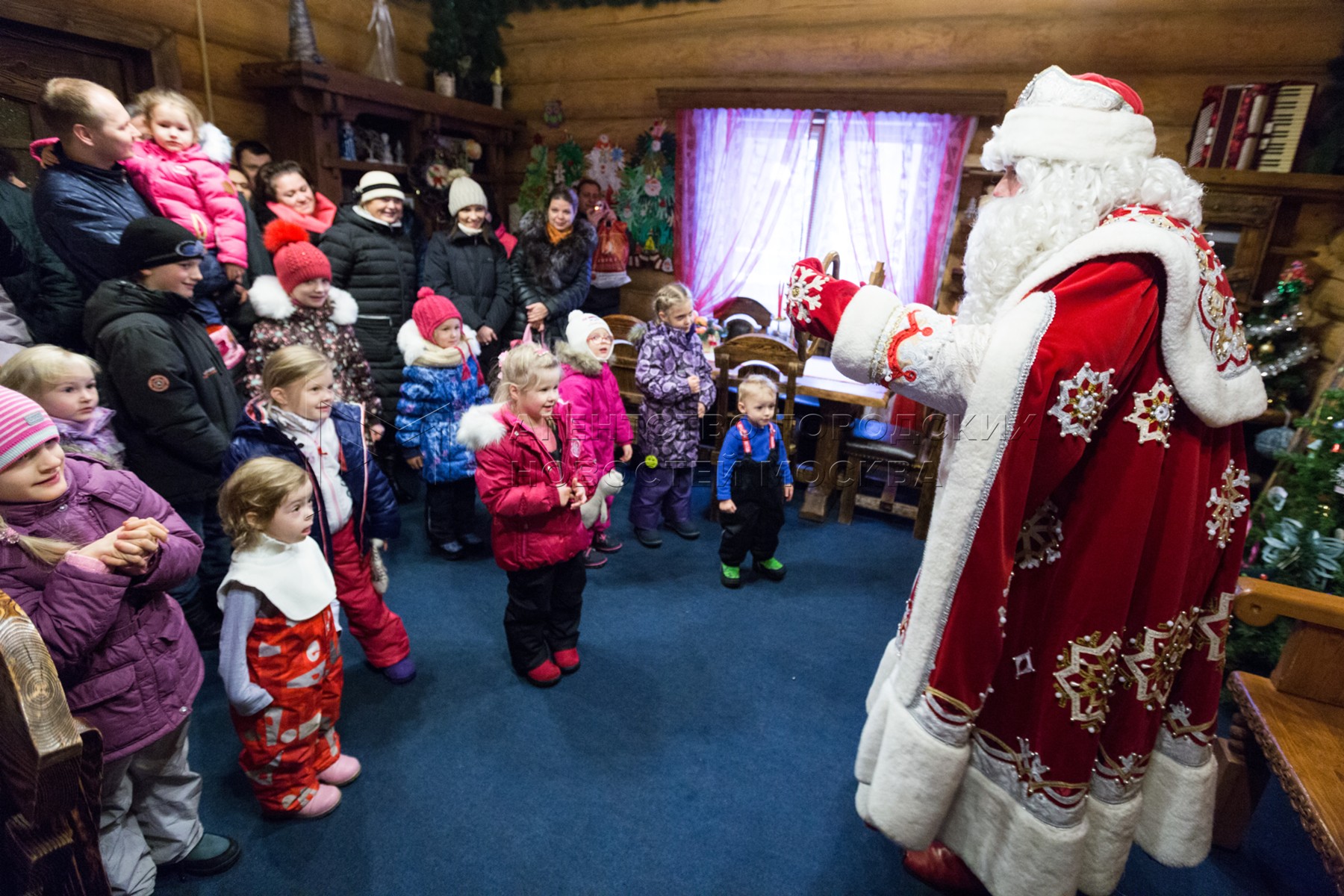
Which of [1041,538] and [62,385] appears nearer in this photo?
[1041,538]

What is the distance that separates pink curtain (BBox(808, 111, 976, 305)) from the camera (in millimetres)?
4238

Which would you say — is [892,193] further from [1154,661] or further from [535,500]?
[1154,661]

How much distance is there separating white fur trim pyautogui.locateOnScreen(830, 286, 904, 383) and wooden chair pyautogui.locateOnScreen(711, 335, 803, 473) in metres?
2.15

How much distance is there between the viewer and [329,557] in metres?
2.02

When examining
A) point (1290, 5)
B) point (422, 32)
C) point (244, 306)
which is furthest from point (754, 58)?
point (244, 306)

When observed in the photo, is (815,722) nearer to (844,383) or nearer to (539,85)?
(844,383)

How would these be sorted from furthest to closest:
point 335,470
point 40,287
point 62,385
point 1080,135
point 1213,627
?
point 40,287 → point 335,470 → point 62,385 → point 1213,627 → point 1080,135

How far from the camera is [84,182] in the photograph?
213 centimetres

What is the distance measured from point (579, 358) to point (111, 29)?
2659 millimetres

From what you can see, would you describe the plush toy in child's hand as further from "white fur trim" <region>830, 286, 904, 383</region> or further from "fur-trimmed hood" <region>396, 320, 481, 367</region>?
"white fur trim" <region>830, 286, 904, 383</region>

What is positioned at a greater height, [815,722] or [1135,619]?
[1135,619]

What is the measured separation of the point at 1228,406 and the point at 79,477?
211 centimetres

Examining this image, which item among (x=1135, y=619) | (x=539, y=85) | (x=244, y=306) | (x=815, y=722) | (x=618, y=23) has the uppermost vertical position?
(x=618, y=23)

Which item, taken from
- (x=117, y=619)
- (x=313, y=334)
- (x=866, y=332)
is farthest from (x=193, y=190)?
(x=866, y=332)
